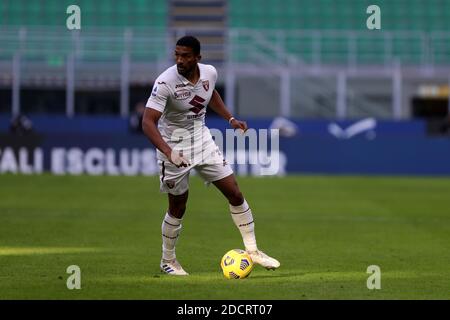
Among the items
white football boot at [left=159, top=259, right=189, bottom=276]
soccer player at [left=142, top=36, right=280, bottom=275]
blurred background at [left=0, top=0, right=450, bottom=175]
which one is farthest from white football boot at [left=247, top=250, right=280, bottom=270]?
blurred background at [left=0, top=0, right=450, bottom=175]

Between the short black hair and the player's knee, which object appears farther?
the player's knee

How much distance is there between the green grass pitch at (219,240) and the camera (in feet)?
31.3

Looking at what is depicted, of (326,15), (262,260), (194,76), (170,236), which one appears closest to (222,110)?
(194,76)

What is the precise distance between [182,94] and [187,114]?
0.28 metres

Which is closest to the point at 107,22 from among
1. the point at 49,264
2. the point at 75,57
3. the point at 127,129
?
the point at 75,57

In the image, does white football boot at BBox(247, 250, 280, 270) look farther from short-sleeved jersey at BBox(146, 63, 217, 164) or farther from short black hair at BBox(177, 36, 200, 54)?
short black hair at BBox(177, 36, 200, 54)

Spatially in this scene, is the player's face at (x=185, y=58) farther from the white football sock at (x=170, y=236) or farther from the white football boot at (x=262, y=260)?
the white football boot at (x=262, y=260)

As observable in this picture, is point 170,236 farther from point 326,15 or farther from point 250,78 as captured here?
point 326,15

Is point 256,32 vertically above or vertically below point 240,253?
above

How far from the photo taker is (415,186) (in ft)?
90.2

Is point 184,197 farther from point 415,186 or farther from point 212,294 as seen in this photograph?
point 415,186

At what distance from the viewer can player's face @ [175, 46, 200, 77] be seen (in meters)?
10.0

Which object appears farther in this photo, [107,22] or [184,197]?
[107,22]
